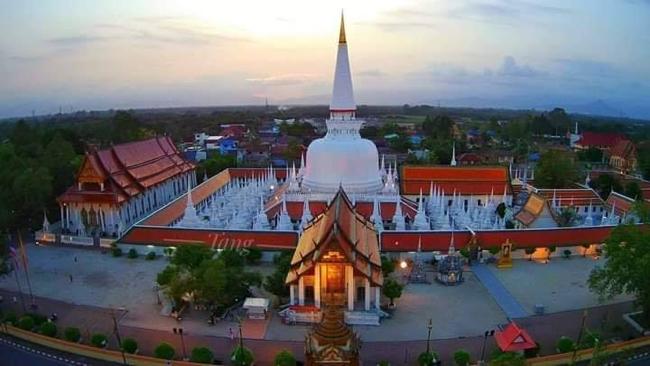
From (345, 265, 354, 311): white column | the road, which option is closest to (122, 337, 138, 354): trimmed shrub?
the road

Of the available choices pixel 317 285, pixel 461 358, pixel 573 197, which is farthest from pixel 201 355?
pixel 573 197

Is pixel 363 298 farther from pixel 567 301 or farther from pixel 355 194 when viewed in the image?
pixel 355 194

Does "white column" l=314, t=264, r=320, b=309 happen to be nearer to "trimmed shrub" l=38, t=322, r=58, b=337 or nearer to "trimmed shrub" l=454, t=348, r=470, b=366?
"trimmed shrub" l=454, t=348, r=470, b=366

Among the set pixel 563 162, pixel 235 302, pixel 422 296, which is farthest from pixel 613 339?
pixel 563 162

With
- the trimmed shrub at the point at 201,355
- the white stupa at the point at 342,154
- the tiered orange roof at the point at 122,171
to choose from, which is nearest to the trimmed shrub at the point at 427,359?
the trimmed shrub at the point at 201,355

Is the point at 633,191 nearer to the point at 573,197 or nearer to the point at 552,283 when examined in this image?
the point at 573,197

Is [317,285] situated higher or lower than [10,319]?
higher
